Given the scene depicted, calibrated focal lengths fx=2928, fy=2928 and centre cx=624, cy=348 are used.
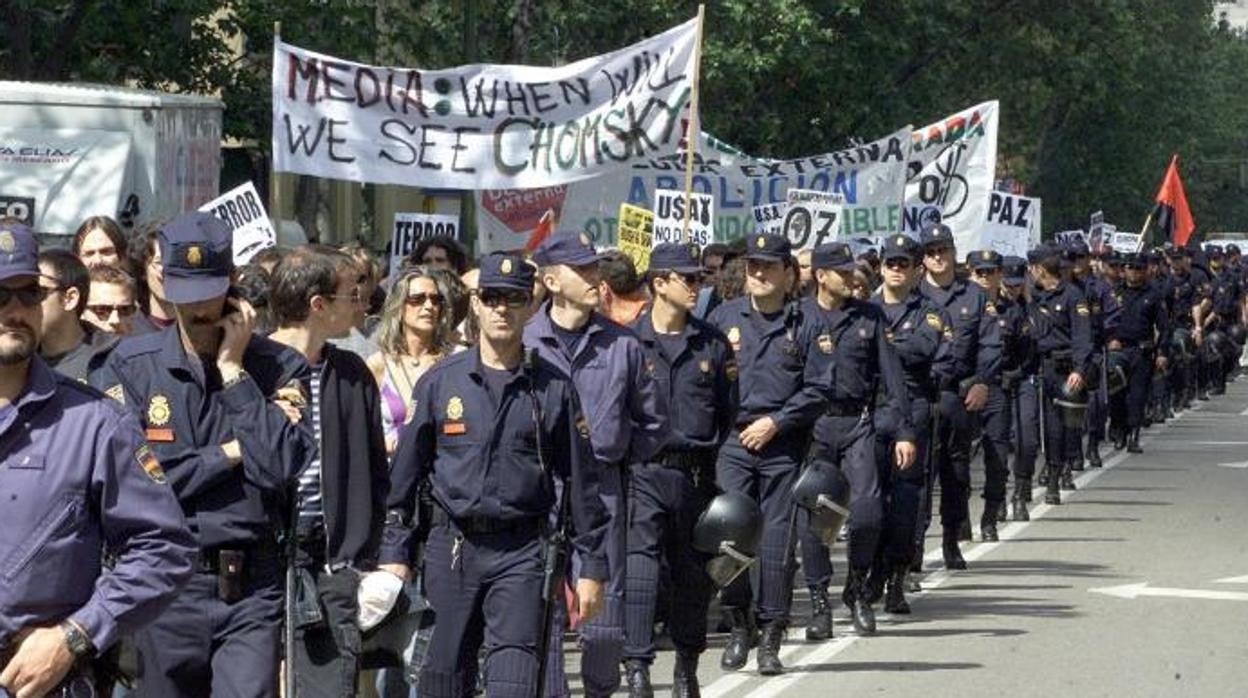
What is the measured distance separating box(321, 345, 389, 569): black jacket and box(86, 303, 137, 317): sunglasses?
4.60 ft

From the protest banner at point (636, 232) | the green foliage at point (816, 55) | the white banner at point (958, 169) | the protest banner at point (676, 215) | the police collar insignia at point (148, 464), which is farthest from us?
the green foliage at point (816, 55)

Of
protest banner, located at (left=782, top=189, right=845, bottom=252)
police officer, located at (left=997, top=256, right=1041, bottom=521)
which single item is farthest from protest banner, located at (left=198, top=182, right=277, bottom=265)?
protest banner, located at (left=782, top=189, right=845, bottom=252)

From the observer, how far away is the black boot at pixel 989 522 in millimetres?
18859

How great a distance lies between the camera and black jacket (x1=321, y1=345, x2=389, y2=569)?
320 inches

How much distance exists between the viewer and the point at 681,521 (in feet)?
38.0

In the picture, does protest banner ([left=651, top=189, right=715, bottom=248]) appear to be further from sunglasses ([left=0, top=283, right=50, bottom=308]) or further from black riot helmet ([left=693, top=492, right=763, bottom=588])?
sunglasses ([left=0, top=283, right=50, bottom=308])

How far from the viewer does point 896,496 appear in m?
14.8

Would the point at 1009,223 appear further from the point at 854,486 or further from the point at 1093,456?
the point at 854,486

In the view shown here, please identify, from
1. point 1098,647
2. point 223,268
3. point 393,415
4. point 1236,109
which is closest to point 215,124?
point 1098,647

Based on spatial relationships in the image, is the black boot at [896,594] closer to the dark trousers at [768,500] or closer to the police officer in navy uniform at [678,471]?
the dark trousers at [768,500]

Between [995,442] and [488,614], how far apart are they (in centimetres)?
1052

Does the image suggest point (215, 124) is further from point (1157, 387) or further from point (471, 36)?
point (1157, 387)

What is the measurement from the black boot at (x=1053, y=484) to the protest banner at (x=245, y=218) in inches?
386

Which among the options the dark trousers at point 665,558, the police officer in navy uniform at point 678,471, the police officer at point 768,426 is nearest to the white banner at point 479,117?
the police officer at point 768,426
